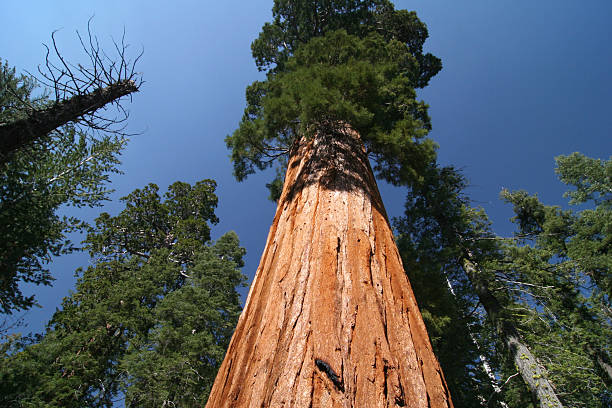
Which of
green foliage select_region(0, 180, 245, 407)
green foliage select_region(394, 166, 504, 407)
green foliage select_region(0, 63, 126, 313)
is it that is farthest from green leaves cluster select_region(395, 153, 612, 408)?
green foliage select_region(0, 63, 126, 313)

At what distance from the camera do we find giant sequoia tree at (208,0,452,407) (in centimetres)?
151

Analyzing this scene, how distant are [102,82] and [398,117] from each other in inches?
229

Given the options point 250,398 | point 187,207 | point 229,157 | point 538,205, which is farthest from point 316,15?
point 538,205

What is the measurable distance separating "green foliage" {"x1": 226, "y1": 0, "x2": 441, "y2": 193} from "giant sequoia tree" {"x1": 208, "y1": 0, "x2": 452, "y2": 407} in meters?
0.03

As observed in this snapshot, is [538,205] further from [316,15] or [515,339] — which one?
[316,15]

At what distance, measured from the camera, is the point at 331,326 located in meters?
1.72

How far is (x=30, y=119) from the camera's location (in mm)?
3178

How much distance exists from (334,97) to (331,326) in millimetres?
3553

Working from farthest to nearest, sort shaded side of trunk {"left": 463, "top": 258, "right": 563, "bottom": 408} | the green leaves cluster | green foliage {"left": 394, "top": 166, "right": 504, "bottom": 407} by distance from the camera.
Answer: green foliage {"left": 394, "top": 166, "right": 504, "bottom": 407}, the green leaves cluster, shaded side of trunk {"left": 463, "top": 258, "right": 563, "bottom": 408}

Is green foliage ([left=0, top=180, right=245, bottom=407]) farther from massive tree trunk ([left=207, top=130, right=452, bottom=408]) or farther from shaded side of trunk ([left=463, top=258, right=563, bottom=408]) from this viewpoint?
shaded side of trunk ([left=463, top=258, right=563, bottom=408])

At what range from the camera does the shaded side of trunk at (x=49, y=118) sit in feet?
10.3

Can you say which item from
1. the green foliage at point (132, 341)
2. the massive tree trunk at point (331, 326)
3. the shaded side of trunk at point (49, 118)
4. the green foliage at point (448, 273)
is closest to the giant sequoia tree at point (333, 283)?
the massive tree trunk at point (331, 326)

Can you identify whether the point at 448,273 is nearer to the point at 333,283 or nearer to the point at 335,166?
the point at 335,166

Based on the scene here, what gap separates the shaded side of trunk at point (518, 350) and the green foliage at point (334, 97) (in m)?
4.21
